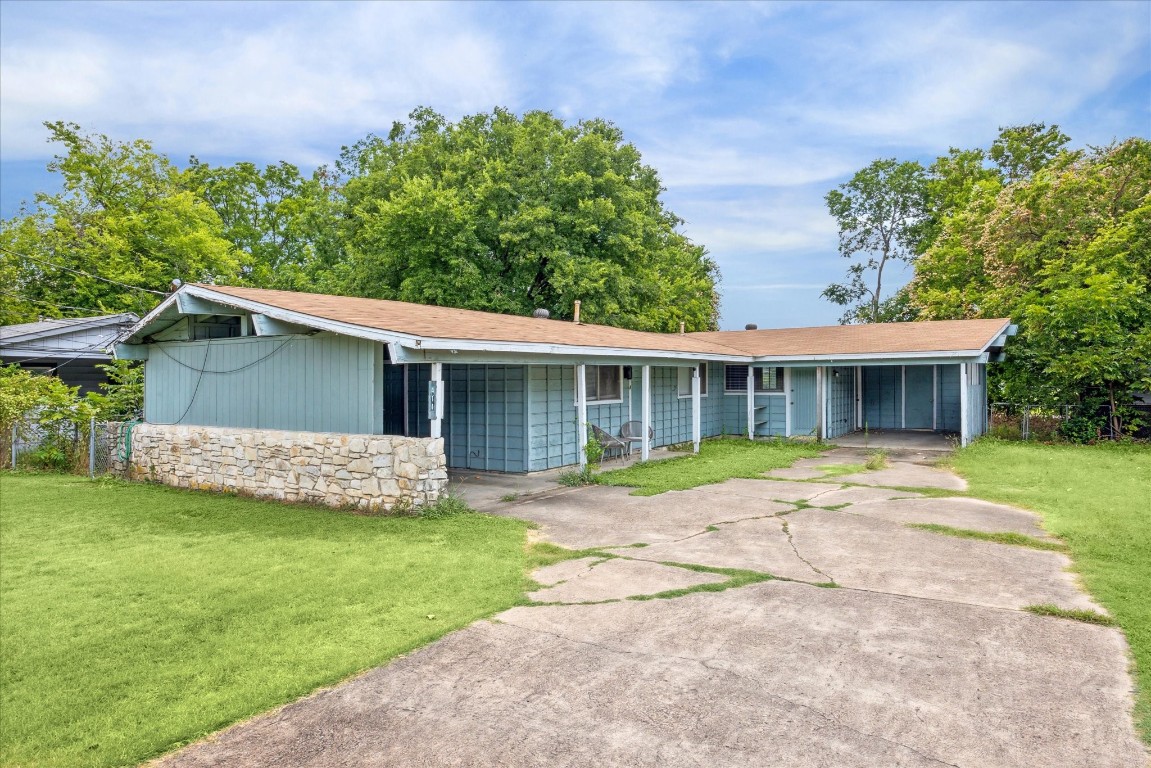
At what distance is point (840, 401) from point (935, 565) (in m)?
13.5

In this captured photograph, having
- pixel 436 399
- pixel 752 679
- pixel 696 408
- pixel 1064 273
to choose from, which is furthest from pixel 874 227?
pixel 752 679

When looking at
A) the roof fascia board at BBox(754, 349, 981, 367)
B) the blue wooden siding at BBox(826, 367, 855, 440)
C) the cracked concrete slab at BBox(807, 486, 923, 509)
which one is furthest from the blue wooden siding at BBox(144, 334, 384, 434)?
the blue wooden siding at BBox(826, 367, 855, 440)

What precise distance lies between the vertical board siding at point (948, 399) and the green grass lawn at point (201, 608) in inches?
649

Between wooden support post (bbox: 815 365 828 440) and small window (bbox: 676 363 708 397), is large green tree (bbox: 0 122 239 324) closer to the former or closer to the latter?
small window (bbox: 676 363 708 397)

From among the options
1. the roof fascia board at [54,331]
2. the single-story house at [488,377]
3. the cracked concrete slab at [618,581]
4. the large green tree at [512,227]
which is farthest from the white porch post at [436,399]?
the roof fascia board at [54,331]

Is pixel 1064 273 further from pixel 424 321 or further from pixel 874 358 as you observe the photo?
pixel 424 321

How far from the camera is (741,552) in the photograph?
672 cm

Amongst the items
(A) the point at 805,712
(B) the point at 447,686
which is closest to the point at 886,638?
(A) the point at 805,712

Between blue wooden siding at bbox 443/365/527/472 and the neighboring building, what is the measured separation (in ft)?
36.0

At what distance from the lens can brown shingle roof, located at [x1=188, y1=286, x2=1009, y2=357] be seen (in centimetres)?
Answer: 927

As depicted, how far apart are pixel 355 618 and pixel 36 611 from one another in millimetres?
2526

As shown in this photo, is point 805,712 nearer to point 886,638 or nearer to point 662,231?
point 886,638

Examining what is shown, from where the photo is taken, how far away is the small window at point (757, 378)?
18.2 meters

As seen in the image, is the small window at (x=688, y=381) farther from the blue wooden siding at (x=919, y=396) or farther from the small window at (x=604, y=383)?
the blue wooden siding at (x=919, y=396)
